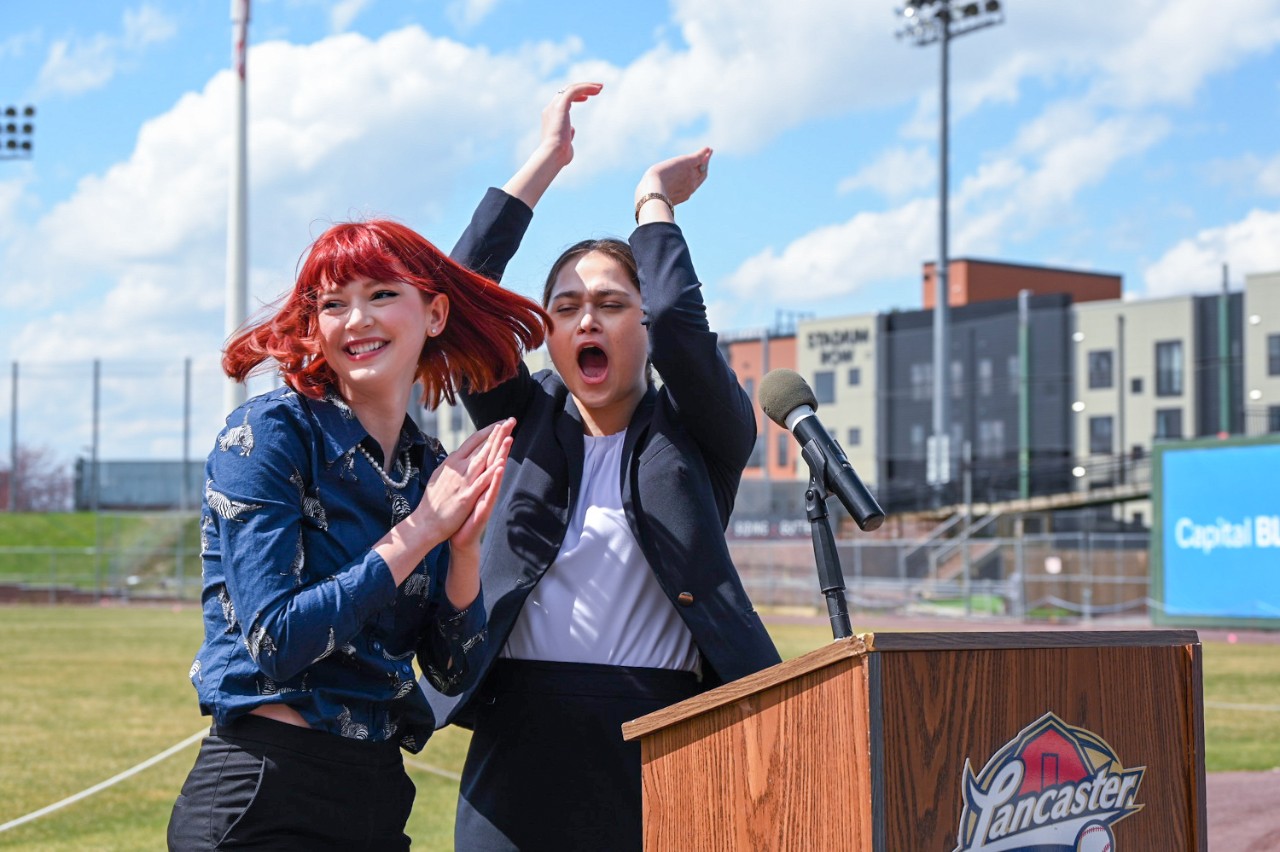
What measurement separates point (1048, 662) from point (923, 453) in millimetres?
56854

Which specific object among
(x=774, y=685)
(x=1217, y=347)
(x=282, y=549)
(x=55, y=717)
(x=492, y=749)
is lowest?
(x=55, y=717)

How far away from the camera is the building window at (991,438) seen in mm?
56125

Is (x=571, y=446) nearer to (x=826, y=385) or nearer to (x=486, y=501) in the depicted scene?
(x=486, y=501)

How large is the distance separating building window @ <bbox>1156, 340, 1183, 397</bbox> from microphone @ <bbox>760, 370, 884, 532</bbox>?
52.2 metres

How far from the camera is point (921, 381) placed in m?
58.1

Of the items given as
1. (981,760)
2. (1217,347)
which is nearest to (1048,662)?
(981,760)

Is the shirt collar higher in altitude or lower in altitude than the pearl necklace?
higher

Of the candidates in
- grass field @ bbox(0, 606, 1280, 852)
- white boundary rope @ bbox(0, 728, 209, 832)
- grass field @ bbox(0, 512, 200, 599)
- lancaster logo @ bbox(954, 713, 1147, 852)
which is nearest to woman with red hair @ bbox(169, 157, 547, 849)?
lancaster logo @ bbox(954, 713, 1147, 852)

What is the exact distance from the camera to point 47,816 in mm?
7812

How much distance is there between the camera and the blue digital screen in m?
25.2

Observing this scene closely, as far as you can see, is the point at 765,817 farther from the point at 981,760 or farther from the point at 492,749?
the point at 492,749

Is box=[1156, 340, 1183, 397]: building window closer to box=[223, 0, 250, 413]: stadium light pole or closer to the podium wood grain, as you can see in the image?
box=[223, 0, 250, 413]: stadium light pole

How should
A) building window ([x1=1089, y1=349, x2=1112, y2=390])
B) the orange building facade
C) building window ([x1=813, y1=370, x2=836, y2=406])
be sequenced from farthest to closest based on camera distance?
the orange building facade, building window ([x1=813, y1=370, x2=836, y2=406]), building window ([x1=1089, y1=349, x2=1112, y2=390])

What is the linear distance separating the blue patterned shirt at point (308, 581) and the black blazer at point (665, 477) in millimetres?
465
